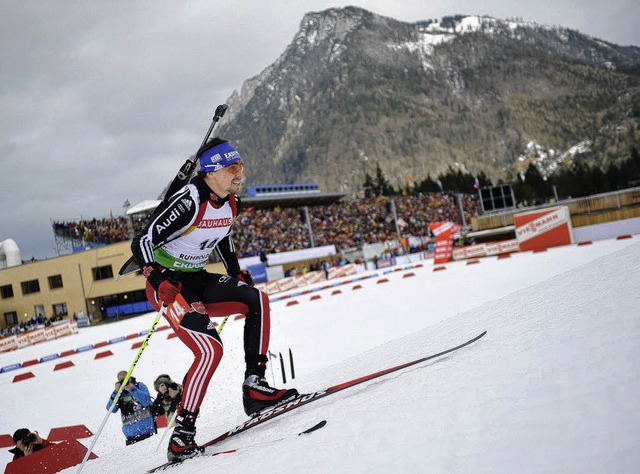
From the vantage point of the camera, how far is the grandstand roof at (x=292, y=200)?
48.0m

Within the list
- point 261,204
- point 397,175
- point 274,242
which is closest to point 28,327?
point 274,242

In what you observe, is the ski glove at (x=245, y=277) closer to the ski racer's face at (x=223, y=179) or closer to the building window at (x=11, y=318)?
the ski racer's face at (x=223, y=179)

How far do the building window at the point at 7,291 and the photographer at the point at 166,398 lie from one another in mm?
38356

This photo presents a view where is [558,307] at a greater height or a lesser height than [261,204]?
lesser

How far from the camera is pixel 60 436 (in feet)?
17.3

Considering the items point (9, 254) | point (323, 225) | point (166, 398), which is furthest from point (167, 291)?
point (323, 225)

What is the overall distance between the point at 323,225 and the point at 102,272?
67.1 feet

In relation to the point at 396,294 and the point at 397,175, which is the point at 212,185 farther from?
the point at 397,175

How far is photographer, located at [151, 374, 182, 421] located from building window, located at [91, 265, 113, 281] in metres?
30.3

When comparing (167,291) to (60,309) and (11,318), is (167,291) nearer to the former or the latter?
(60,309)

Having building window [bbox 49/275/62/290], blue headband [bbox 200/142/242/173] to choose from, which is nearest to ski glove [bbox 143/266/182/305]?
blue headband [bbox 200/142/242/173]

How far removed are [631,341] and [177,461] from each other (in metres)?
2.60

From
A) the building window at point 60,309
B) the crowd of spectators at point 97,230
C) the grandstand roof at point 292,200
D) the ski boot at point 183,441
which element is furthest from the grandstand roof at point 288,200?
the ski boot at point 183,441

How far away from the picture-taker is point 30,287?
3662 centimetres
